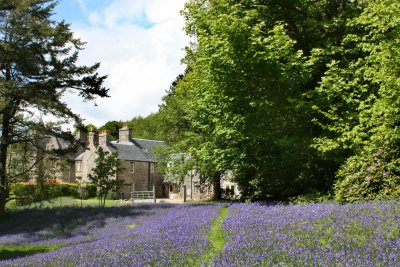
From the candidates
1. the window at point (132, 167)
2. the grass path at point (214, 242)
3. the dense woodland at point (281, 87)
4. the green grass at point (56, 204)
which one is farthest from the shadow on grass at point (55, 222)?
the window at point (132, 167)

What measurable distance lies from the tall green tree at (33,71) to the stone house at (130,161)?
3521 centimetres

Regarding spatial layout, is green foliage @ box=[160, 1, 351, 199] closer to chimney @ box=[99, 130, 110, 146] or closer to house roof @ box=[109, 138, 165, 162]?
house roof @ box=[109, 138, 165, 162]

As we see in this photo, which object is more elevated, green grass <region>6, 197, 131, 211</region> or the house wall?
the house wall

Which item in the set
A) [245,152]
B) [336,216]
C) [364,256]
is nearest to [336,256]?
[364,256]

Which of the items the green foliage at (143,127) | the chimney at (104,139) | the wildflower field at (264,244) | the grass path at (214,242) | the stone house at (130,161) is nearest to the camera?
the wildflower field at (264,244)

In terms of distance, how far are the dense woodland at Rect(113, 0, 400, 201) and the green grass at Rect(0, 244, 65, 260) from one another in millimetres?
8518

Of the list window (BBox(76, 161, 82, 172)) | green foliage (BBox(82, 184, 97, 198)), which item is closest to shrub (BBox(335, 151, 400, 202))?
green foliage (BBox(82, 184, 97, 198))

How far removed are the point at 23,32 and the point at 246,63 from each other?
45.7 ft

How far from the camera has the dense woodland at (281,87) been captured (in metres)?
14.9

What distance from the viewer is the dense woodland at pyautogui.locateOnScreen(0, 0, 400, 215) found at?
14891 millimetres

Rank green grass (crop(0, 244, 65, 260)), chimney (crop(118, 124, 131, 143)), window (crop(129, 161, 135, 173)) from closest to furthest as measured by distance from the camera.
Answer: green grass (crop(0, 244, 65, 260)) < window (crop(129, 161, 135, 173)) < chimney (crop(118, 124, 131, 143))

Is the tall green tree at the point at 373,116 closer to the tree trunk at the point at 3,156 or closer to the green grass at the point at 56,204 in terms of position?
the tree trunk at the point at 3,156

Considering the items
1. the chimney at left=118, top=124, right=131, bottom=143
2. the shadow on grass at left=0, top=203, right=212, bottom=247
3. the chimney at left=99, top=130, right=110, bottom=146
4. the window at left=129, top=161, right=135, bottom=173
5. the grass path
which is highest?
the chimney at left=118, top=124, right=131, bottom=143

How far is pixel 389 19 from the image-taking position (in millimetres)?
14602
